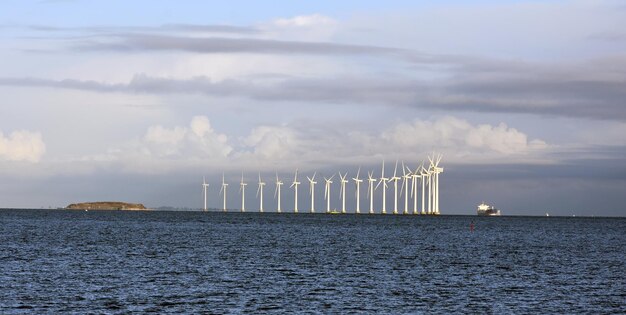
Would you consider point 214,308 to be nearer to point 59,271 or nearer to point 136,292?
point 136,292

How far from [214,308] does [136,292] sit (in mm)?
9540

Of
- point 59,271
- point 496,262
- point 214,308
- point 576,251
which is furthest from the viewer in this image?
point 576,251

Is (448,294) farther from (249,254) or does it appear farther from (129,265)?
(249,254)

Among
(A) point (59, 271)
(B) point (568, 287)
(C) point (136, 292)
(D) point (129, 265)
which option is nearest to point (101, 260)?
(D) point (129, 265)

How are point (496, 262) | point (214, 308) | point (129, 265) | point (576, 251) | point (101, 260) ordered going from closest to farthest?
point (214, 308)
point (129, 265)
point (101, 260)
point (496, 262)
point (576, 251)

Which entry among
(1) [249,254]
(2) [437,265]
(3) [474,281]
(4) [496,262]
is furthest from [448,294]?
(1) [249,254]

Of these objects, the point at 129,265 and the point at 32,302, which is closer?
the point at 32,302

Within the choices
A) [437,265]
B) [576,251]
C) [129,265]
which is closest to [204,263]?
[129,265]

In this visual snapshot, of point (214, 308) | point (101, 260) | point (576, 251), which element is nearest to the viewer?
point (214, 308)

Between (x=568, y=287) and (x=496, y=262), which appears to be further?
(x=496, y=262)

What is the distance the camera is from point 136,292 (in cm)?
6662

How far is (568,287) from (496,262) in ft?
89.5

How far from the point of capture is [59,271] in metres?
81.9

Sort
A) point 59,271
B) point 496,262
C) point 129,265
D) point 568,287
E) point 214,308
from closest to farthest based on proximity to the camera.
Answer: point 214,308
point 568,287
point 59,271
point 129,265
point 496,262
